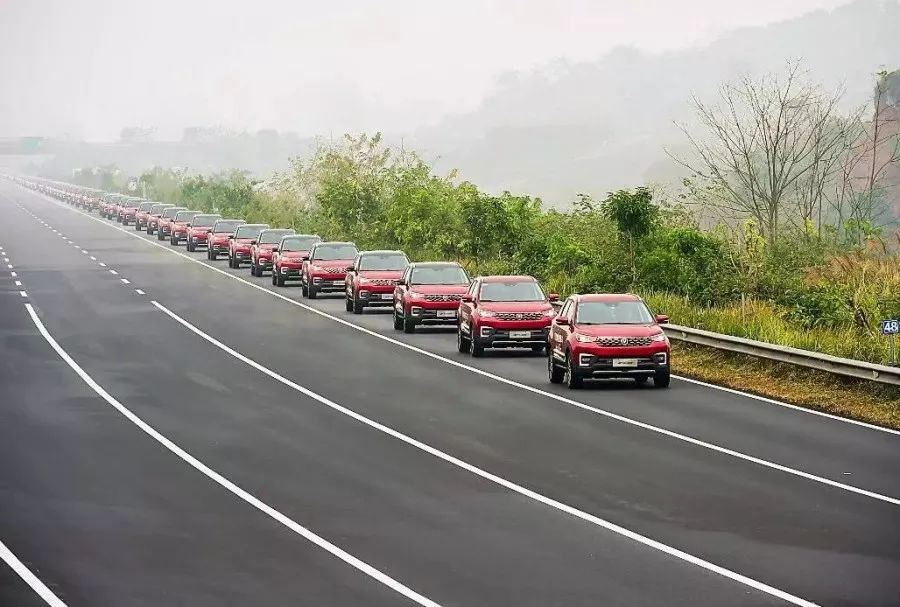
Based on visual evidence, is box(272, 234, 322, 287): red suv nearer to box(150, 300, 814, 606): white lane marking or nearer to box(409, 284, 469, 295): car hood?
box(409, 284, 469, 295): car hood

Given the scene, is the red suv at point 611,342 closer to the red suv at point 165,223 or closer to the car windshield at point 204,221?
the car windshield at point 204,221

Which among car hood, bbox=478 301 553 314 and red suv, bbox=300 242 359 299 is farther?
red suv, bbox=300 242 359 299

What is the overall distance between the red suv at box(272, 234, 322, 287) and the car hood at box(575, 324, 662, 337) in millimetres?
28193

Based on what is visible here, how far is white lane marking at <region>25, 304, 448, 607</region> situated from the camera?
41.4 ft

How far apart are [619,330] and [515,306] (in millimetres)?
6095

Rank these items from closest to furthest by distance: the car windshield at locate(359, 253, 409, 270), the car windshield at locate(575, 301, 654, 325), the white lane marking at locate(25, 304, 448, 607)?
1. the white lane marking at locate(25, 304, 448, 607)
2. the car windshield at locate(575, 301, 654, 325)
3. the car windshield at locate(359, 253, 409, 270)

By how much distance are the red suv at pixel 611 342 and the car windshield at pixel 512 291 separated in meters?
5.34

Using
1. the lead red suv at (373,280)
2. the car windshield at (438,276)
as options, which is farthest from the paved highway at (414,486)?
the lead red suv at (373,280)

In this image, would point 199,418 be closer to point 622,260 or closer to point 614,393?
point 614,393

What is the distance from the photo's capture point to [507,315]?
33.0 metres

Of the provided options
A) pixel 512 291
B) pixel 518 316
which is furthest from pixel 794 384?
pixel 512 291

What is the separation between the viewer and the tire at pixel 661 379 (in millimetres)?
27484

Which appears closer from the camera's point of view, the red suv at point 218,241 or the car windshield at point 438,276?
the car windshield at point 438,276

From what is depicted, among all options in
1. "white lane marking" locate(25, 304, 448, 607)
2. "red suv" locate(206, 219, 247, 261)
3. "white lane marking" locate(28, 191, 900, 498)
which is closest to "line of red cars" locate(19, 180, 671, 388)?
"white lane marking" locate(28, 191, 900, 498)
